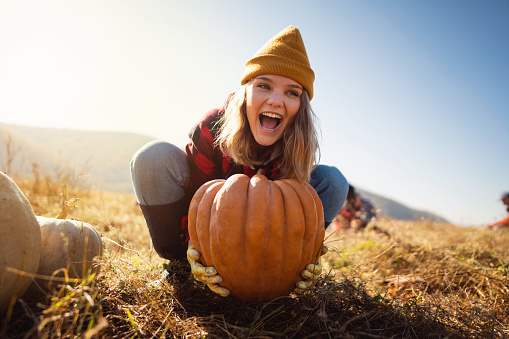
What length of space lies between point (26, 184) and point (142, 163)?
15.4 feet

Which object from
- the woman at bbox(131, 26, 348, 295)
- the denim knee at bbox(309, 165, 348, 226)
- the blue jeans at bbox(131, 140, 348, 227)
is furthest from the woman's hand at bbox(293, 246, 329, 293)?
the blue jeans at bbox(131, 140, 348, 227)

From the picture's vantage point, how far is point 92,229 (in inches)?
77.1

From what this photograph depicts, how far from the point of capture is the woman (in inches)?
91.0

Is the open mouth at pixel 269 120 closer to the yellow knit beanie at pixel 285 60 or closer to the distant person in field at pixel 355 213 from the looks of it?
the yellow knit beanie at pixel 285 60

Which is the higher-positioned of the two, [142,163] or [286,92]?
[286,92]

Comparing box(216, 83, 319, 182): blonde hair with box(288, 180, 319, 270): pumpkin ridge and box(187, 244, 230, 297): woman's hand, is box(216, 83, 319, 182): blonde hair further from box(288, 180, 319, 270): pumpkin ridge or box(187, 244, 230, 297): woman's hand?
box(187, 244, 230, 297): woman's hand

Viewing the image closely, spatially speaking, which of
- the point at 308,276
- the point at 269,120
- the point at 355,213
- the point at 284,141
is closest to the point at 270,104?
the point at 269,120

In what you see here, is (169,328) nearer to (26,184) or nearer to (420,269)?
(420,269)

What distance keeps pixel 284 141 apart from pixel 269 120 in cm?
22

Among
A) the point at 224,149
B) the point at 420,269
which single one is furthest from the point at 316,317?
the point at 420,269

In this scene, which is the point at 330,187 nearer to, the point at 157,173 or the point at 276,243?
the point at 276,243

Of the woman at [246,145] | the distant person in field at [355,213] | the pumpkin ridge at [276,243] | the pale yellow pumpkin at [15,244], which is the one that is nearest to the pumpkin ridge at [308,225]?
the pumpkin ridge at [276,243]

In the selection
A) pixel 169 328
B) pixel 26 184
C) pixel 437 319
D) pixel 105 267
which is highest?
pixel 437 319

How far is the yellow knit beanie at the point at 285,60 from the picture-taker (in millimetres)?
2293
